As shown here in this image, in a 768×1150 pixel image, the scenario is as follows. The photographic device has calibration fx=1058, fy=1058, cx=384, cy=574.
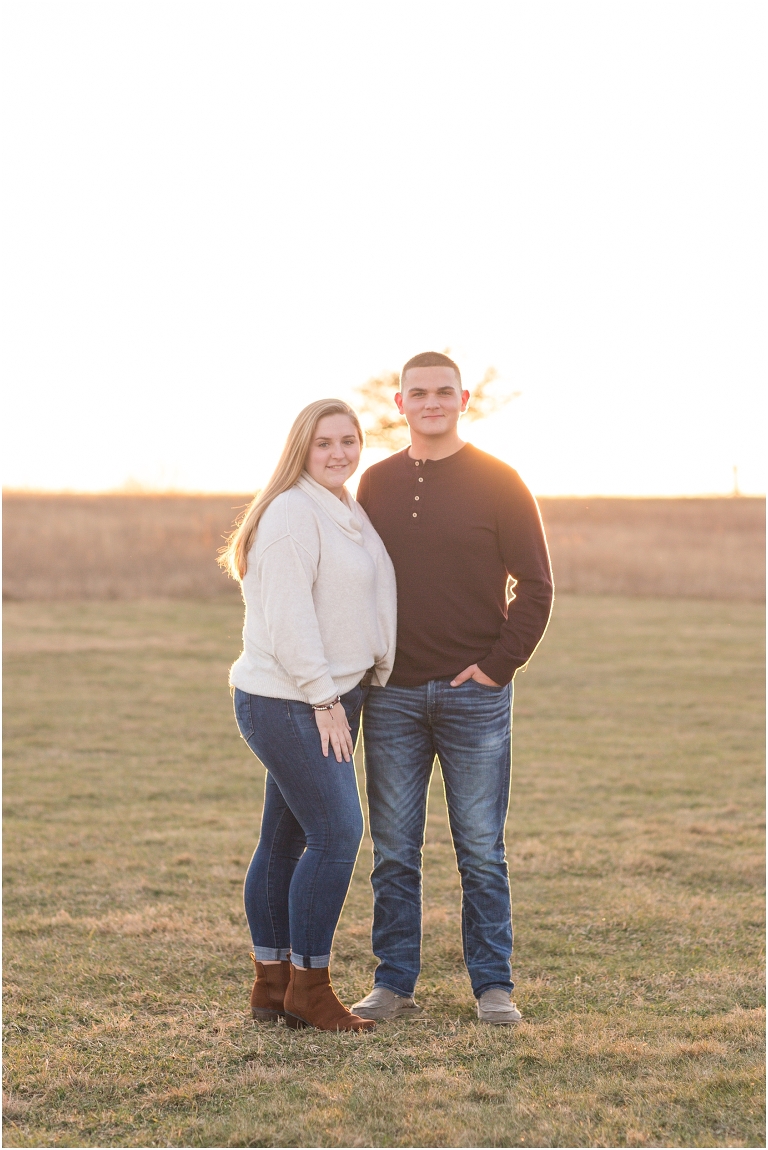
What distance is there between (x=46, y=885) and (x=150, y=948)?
122 cm

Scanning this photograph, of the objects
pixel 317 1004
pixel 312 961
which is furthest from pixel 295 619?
pixel 317 1004

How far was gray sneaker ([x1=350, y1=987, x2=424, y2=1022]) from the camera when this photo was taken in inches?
127

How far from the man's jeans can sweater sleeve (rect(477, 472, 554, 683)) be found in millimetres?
111

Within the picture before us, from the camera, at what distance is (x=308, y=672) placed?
288cm

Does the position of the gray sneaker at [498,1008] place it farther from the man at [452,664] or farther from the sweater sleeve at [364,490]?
the sweater sleeve at [364,490]

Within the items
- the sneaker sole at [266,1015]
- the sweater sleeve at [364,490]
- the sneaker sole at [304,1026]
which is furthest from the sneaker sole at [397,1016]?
the sweater sleeve at [364,490]

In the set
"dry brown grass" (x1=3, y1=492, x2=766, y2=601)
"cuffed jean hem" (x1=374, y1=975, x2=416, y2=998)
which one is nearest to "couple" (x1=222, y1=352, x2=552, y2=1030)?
"cuffed jean hem" (x1=374, y1=975, x2=416, y2=998)

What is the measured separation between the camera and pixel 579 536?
76.0ft

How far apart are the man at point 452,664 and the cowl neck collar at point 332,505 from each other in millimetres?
210

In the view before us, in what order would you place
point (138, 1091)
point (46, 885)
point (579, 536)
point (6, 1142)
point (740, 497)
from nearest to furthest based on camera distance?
point (6, 1142) < point (138, 1091) < point (46, 885) < point (579, 536) < point (740, 497)

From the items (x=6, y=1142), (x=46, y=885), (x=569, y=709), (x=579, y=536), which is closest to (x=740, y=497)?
(x=579, y=536)

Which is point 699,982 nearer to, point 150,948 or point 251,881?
point 251,881

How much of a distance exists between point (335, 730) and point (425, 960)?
1.47 m

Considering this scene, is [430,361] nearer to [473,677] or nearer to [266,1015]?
[473,677]
